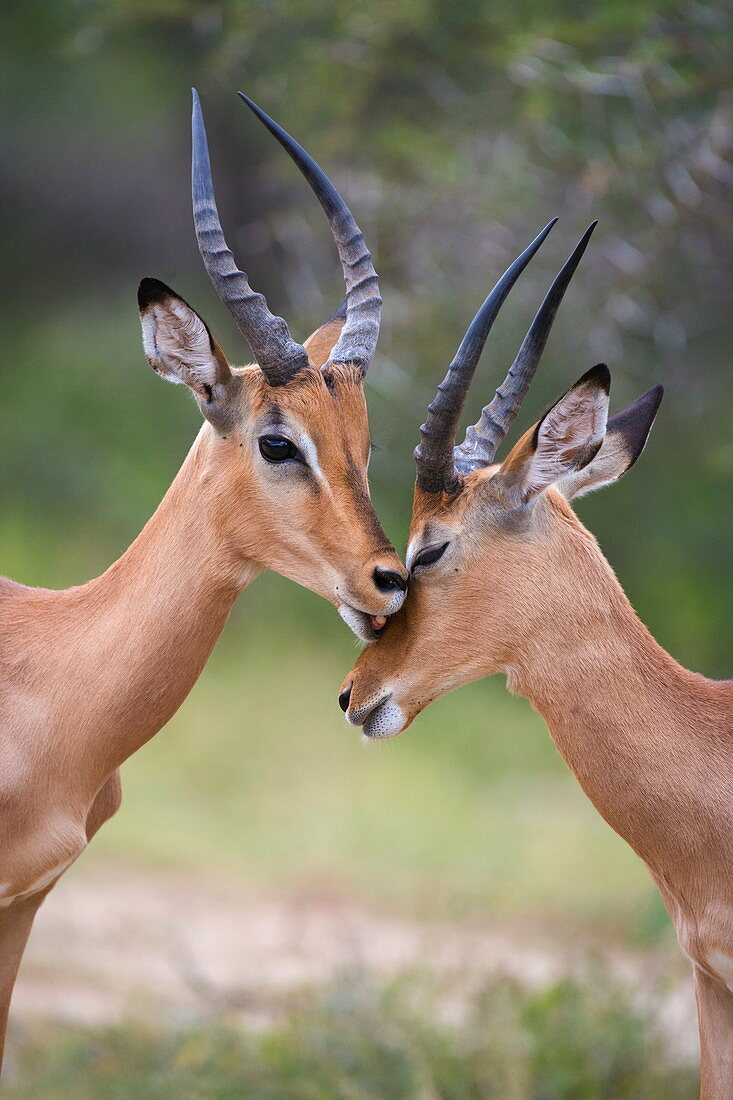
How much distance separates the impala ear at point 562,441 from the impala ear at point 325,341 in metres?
0.78

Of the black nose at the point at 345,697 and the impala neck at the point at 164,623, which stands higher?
the impala neck at the point at 164,623

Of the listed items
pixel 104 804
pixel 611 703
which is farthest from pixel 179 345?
pixel 611 703

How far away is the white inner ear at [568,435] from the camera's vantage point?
3.44m

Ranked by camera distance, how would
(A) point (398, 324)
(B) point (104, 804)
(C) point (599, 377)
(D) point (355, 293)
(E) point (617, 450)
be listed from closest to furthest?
(C) point (599, 377)
(E) point (617, 450)
(D) point (355, 293)
(B) point (104, 804)
(A) point (398, 324)

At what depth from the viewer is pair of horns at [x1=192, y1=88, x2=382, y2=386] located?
11.3 feet

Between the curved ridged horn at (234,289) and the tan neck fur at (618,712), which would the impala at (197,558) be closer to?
the curved ridged horn at (234,289)

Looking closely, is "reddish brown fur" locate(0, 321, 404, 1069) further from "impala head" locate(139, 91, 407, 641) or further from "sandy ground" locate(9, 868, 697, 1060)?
"sandy ground" locate(9, 868, 697, 1060)

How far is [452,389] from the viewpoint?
3.53 metres

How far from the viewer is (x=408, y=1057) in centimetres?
548

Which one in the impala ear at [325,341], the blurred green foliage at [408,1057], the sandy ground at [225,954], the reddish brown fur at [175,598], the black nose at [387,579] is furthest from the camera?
the sandy ground at [225,954]

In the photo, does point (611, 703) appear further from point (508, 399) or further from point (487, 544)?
point (508, 399)

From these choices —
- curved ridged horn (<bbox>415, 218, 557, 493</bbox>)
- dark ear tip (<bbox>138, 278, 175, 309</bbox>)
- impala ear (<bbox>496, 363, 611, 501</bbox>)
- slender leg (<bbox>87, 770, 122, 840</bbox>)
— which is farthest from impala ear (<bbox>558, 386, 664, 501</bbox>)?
slender leg (<bbox>87, 770, 122, 840</bbox>)

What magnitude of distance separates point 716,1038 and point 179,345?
2452mm

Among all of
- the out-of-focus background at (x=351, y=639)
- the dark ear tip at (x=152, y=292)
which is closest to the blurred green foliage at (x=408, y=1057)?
Result: the out-of-focus background at (x=351, y=639)
